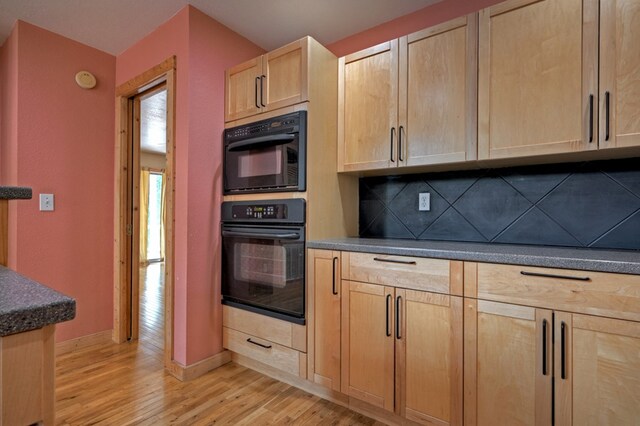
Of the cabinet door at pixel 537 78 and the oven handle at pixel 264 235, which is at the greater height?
the cabinet door at pixel 537 78

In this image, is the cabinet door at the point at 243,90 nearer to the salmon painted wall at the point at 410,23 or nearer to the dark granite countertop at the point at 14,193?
the salmon painted wall at the point at 410,23

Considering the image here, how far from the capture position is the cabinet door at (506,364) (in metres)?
1.26

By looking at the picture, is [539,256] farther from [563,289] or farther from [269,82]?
[269,82]

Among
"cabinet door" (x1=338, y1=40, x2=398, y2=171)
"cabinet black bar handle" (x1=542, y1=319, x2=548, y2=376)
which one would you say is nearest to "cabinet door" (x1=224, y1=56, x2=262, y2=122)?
"cabinet door" (x1=338, y1=40, x2=398, y2=171)

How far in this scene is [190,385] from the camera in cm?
205

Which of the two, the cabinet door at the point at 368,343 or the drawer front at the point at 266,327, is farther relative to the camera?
the drawer front at the point at 266,327

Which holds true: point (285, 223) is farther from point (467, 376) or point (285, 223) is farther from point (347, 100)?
point (467, 376)

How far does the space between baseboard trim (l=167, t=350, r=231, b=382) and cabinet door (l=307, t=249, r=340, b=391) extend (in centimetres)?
78

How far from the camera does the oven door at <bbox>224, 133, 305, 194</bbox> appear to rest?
1.97 m

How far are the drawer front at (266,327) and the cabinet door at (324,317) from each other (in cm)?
8

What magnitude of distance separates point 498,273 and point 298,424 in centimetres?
126

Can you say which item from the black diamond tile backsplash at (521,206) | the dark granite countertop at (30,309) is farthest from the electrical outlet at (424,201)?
the dark granite countertop at (30,309)

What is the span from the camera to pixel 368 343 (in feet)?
5.56

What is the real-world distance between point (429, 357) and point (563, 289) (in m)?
0.64
